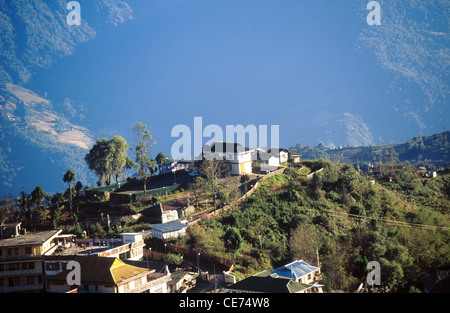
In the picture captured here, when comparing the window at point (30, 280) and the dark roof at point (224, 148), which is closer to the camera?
the window at point (30, 280)

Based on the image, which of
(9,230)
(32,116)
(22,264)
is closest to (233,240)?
(22,264)

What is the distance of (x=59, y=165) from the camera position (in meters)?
103

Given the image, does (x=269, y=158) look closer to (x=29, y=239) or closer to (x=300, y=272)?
(x=300, y=272)

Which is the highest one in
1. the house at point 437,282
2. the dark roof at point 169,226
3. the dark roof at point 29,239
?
the dark roof at point 169,226

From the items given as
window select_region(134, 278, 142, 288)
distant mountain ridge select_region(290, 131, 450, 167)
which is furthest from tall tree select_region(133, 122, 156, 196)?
distant mountain ridge select_region(290, 131, 450, 167)

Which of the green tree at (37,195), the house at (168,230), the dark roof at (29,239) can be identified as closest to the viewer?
the dark roof at (29,239)

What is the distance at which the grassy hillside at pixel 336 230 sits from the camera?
25.5m

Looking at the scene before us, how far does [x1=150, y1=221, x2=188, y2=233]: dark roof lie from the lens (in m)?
26.4

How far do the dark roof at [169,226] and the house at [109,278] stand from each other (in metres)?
5.39

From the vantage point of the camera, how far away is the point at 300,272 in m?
22.5

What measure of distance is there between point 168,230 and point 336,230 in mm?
14298

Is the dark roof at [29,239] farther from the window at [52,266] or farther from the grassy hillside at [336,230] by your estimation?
the grassy hillside at [336,230]

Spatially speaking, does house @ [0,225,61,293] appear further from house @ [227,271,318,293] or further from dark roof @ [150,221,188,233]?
house @ [227,271,318,293]

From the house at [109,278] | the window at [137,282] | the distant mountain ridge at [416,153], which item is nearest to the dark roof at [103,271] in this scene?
the house at [109,278]
